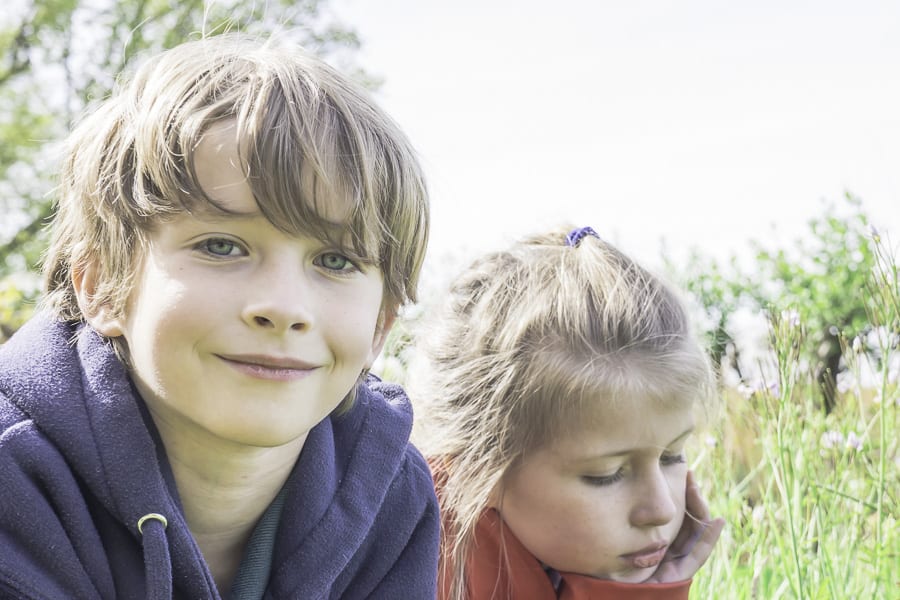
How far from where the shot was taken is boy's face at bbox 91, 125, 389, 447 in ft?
4.88

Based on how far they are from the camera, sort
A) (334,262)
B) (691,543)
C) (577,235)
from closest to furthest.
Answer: (334,262) → (691,543) → (577,235)

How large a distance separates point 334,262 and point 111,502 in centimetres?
56

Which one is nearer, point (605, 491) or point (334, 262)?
point (334, 262)

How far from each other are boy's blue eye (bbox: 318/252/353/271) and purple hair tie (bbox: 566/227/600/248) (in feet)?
2.99

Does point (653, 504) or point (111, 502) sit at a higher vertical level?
point (111, 502)

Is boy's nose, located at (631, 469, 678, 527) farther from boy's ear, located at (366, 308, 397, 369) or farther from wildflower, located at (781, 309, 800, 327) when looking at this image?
boy's ear, located at (366, 308, 397, 369)

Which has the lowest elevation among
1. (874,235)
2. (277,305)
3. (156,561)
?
(156,561)

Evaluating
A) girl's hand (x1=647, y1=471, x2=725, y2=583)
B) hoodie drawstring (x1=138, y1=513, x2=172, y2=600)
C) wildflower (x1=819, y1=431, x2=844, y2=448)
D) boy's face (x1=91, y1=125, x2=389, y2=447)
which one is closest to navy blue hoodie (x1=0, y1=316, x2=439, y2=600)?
hoodie drawstring (x1=138, y1=513, x2=172, y2=600)

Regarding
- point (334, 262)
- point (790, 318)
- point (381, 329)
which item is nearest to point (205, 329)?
point (334, 262)

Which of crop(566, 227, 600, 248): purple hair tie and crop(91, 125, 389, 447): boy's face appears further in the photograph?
crop(566, 227, 600, 248): purple hair tie

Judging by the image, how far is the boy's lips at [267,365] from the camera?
1.52 meters

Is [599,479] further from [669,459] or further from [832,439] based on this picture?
[832,439]

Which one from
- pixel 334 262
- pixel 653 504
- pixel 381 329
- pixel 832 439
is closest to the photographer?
pixel 334 262

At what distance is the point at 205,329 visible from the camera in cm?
149
